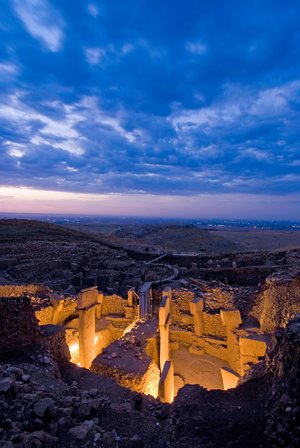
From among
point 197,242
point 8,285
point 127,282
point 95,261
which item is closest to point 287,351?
point 8,285

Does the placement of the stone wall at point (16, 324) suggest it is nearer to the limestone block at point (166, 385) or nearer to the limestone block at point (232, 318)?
the limestone block at point (166, 385)

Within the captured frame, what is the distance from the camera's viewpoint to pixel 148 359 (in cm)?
833

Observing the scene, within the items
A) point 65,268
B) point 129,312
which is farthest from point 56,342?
point 65,268

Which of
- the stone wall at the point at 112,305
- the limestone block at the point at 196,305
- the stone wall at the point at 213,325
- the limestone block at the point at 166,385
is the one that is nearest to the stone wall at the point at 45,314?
the stone wall at the point at 112,305

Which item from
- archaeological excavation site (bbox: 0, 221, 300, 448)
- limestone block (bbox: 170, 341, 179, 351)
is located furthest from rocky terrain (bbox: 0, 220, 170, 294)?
limestone block (bbox: 170, 341, 179, 351)

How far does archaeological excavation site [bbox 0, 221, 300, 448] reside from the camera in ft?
10.3

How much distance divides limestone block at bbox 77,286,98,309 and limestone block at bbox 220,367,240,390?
19.0ft

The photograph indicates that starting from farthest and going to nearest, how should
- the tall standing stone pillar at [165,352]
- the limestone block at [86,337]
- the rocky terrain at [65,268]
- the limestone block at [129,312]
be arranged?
the rocky terrain at [65,268]
the limestone block at [129,312]
the limestone block at [86,337]
the tall standing stone pillar at [165,352]

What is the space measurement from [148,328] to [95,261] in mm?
13091

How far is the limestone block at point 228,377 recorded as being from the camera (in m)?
8.96

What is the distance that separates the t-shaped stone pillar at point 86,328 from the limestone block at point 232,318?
5433 mm

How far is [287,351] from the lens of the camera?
335cm

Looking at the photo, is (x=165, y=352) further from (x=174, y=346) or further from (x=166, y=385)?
(x=166, y=385)

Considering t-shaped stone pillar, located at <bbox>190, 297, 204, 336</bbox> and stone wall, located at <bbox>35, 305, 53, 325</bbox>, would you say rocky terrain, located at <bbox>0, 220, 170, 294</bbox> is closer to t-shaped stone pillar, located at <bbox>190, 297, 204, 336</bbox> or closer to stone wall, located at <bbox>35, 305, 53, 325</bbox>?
stone wall, located at <bbox>35, 305, 53, 325</bbox>
